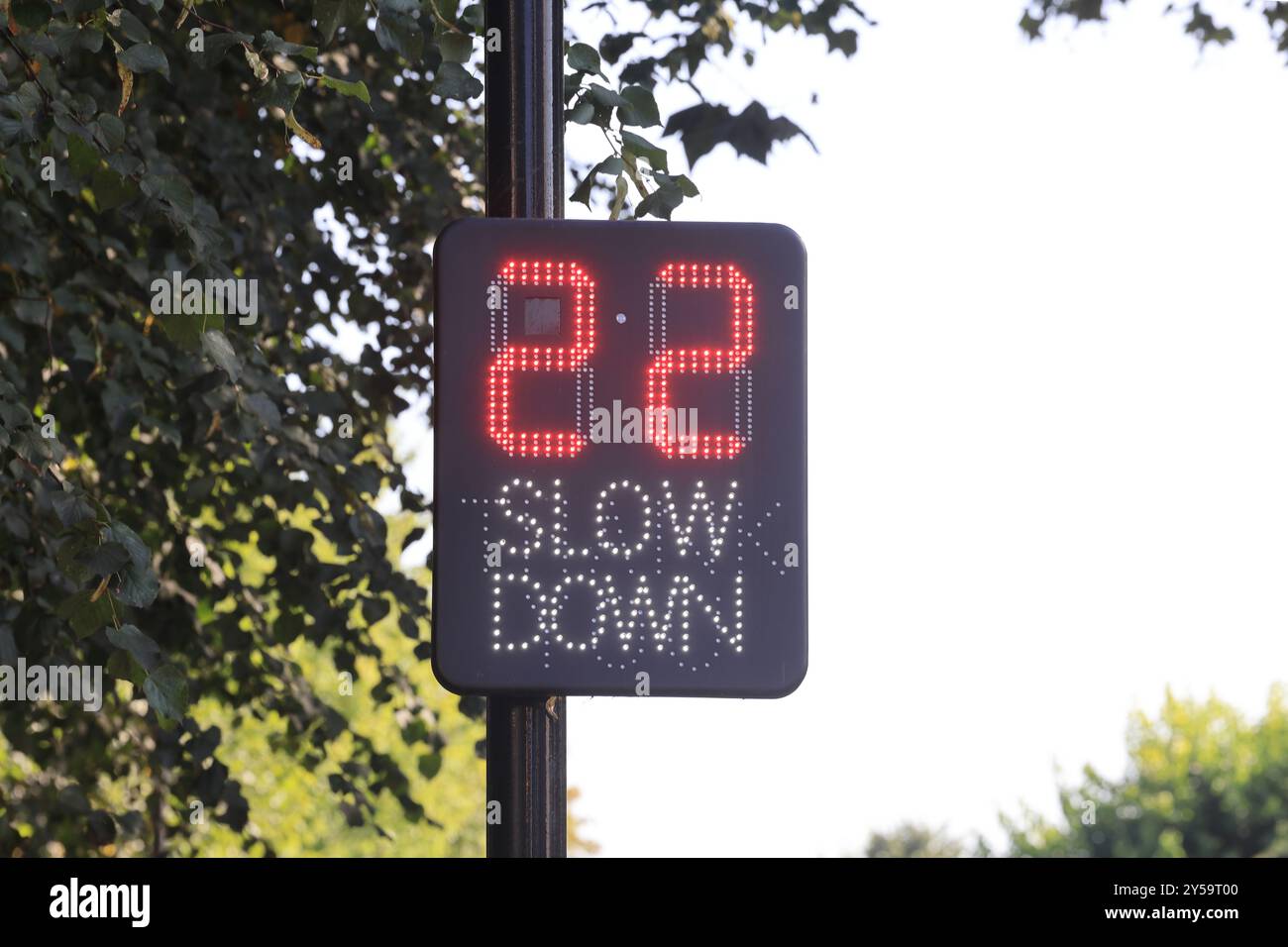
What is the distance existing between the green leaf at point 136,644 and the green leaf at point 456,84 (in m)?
1.30

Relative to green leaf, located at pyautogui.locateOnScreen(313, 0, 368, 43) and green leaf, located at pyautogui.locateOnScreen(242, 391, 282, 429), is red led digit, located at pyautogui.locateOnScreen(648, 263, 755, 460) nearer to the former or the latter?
green leaf, located at pyautogui.locateOnScreen(313, 0, 368, 43)

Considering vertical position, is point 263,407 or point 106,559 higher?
point 263,407

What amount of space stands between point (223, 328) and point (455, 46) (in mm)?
856

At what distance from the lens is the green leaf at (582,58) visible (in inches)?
147

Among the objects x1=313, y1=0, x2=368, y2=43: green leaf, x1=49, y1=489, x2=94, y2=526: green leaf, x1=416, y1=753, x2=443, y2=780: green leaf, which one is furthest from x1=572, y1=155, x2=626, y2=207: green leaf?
x1=416, y1=753, x2=443, y2=780: green leaf

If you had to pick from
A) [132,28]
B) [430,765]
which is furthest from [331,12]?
[430,765]

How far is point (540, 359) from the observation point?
2.81 meters

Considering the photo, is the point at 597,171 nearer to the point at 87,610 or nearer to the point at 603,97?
the point at 603,97

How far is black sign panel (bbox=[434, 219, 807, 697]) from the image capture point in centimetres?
271

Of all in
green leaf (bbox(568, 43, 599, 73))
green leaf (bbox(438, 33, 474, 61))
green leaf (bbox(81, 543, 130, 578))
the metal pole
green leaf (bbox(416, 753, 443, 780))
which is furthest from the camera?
green leaf (bbox(416, 753, 443, 780))

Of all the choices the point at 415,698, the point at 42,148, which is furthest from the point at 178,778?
the point at 42,148

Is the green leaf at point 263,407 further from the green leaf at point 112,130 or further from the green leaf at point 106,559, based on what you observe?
the green leaf at point 106,559

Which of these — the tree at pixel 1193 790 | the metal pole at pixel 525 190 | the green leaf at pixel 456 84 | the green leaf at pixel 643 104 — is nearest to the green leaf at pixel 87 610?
the metal pole at pixel 525 190
